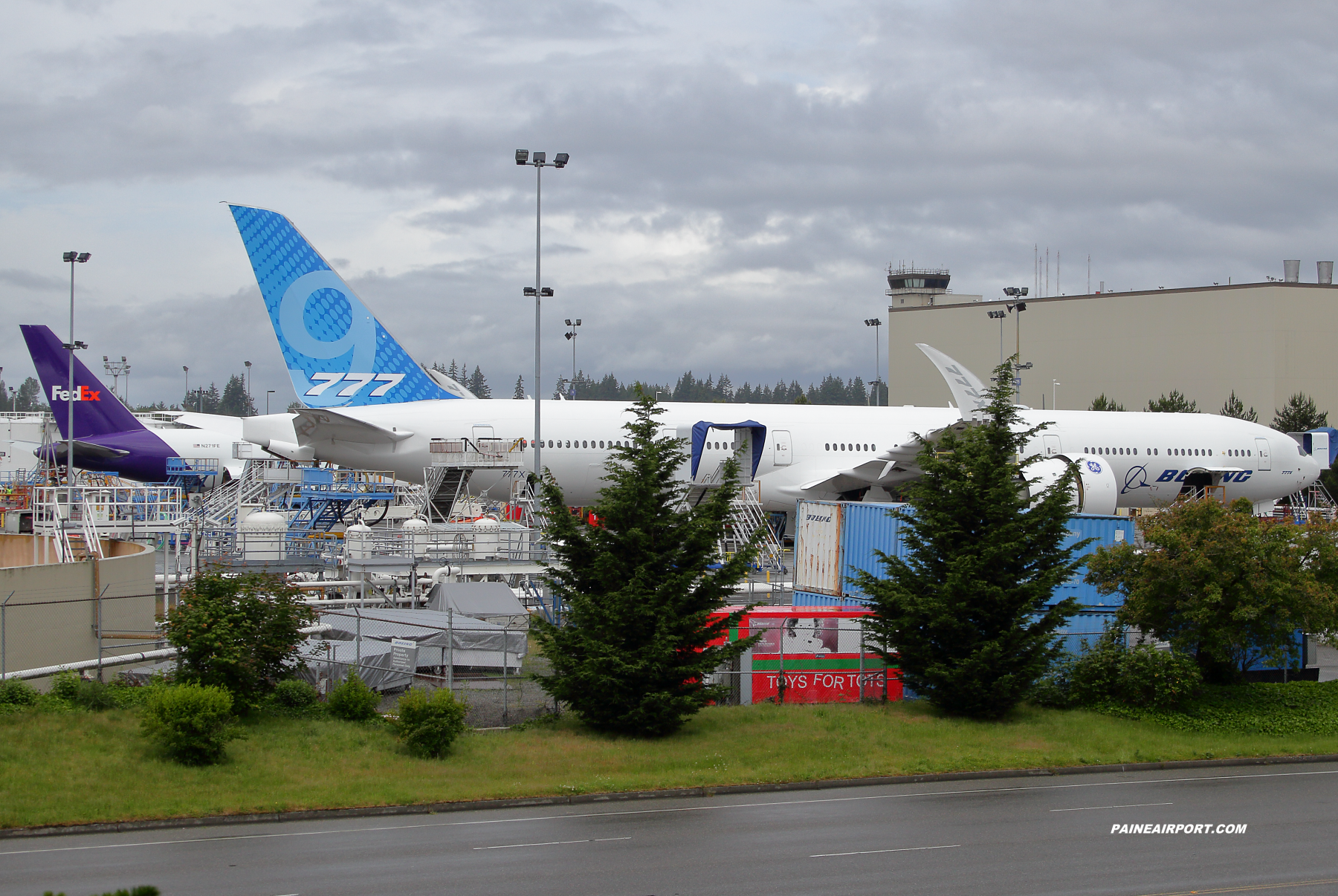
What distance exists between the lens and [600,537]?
819 inches

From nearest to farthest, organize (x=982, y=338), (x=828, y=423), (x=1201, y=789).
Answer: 1. (x=1201, y=789)
2. (x=828, y=423)
3. (x=982, y=338)

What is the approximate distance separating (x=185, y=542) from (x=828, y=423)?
21.6 metres

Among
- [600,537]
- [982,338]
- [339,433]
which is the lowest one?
[600,537]

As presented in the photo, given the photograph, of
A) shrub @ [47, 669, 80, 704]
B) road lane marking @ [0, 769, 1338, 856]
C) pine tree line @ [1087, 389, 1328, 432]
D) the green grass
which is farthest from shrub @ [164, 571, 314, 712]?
pine tree line @ [1087, 389, 1328, 432]

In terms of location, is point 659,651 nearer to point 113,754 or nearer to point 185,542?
point 113,754

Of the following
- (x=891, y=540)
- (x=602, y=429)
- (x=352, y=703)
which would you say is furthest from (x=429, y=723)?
(x=602, y=429)

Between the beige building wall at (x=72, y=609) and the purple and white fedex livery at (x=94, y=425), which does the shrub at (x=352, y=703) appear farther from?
the purple and white fedex livery at (x=94, y=425)

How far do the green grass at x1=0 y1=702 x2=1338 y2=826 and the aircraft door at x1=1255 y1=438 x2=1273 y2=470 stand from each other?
87.8 feet

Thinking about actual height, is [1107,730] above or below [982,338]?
below

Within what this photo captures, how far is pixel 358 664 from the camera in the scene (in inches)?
858

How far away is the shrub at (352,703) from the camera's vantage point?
787 inches

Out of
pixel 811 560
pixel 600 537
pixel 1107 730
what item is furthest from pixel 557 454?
pixel 1107 730

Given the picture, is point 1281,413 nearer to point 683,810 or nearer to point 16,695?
point 683,810

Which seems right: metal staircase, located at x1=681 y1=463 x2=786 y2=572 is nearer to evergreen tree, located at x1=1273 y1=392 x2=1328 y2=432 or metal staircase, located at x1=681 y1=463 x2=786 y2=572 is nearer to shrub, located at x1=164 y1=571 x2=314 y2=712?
shrub, located at x1=164 y1=571 x2=314 y2=712
